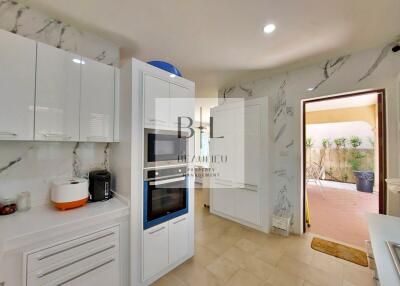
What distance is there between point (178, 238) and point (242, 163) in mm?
1531

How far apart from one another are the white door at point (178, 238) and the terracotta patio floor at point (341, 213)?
2045 millimetres

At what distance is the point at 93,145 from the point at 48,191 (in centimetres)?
55

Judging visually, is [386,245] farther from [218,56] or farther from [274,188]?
[218,56]

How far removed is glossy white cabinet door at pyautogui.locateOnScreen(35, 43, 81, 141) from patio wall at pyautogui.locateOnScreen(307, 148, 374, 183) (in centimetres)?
679

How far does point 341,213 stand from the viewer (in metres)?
3.36

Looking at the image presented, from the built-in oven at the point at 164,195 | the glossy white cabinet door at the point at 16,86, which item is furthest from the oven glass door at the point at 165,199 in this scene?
the glossy white cabinet door at the point at 16,86

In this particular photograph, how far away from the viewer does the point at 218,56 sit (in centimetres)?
228

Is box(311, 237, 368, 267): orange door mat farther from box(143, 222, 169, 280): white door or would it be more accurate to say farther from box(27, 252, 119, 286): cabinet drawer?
box(27, 252, 119, 286): cabinet drawer

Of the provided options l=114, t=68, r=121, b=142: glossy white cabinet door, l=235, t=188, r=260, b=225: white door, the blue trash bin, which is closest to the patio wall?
the blue trash bin

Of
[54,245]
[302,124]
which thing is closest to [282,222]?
[302,124]

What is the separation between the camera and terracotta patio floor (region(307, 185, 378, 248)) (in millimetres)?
2580

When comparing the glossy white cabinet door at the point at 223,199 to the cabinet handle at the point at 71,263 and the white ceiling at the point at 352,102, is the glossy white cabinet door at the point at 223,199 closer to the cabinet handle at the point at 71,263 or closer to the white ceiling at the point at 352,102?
the cabinet handle at the point at 71,263

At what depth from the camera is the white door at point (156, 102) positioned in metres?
1.64

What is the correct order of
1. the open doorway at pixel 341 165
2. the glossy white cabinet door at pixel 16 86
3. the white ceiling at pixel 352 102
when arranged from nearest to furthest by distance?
the glossy white cabinet door at pixel 16 86, the open doorway at pixel 341 165, the white ceiling at pixel 352 102
